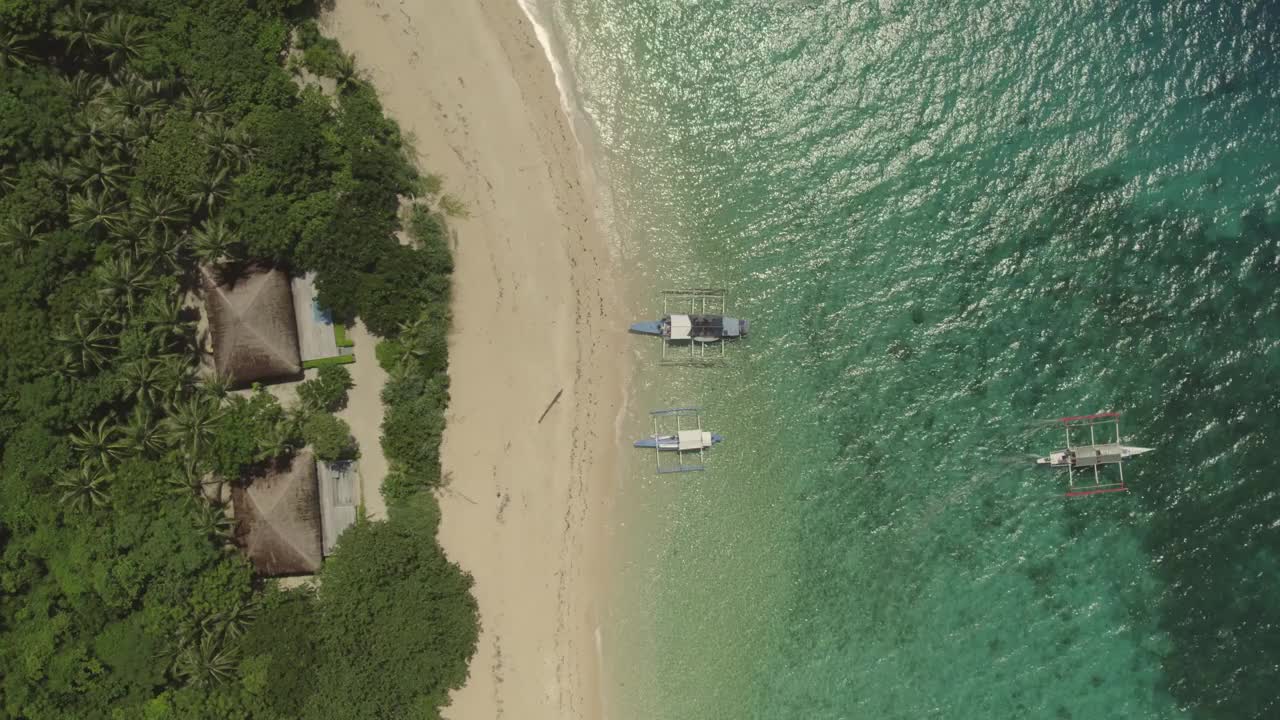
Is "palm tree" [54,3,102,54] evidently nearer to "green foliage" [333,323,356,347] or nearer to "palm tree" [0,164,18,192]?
"palm tree" [0,164,18,192]

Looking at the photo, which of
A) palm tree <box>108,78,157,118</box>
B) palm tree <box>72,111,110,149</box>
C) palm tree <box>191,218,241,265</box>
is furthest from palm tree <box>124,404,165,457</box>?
palm tree <box>108,78,157,118</box>

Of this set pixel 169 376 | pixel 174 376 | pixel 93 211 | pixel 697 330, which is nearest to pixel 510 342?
pixel 697 330

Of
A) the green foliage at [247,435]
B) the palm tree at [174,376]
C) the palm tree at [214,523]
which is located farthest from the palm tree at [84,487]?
the green foliage at [247,435]

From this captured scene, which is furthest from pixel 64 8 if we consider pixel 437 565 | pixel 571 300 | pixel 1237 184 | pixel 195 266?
pixel 1237 184

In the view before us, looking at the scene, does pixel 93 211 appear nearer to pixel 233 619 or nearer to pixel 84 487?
pixel 84 487

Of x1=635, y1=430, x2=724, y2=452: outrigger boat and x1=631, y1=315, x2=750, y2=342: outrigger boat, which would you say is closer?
x1=631, y1=315, x2=750, y2=342: outrigger boat
